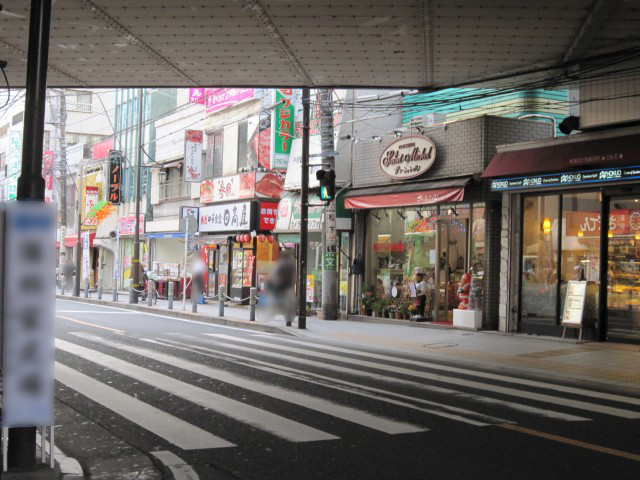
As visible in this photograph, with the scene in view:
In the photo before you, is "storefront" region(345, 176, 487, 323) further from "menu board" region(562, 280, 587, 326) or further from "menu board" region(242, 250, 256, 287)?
"menu board" region(242, 250, 256, 287)

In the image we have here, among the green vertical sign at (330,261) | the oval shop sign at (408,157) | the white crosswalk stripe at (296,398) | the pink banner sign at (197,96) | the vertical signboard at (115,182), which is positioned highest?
the pink banner sign at (197,96)

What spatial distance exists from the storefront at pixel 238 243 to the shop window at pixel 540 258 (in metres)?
12.1

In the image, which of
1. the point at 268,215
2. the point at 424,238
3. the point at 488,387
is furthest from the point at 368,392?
the point at 268,215

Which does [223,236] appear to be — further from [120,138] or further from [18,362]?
[18,362]

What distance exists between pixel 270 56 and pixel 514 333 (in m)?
10.1

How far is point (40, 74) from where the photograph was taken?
17.4 feet

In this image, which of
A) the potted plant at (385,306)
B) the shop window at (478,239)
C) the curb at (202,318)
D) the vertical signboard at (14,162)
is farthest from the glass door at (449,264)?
the vertical signboard at (14,162)

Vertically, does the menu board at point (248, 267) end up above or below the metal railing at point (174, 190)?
below

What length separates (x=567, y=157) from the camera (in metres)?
15.6

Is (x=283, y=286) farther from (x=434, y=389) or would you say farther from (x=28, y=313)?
(x=28, y=313)

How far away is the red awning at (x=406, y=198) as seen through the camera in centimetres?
1853

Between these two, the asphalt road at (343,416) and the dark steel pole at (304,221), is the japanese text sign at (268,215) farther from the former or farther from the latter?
the asphalt road at (343,416)

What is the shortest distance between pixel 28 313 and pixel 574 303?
1370 cm

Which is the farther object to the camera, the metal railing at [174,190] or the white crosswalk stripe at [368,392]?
the metal railing at [174,190]
